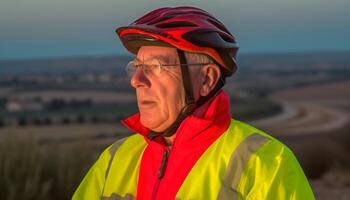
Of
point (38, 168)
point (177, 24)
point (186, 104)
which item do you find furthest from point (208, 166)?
point (38, 168)

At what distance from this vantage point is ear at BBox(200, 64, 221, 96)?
2.97 metres

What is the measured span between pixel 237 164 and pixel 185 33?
50cm

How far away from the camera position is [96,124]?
47.5 metres

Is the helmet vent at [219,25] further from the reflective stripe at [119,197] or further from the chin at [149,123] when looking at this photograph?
the reflective stripe at [119,197]

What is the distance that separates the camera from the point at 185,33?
2822mm

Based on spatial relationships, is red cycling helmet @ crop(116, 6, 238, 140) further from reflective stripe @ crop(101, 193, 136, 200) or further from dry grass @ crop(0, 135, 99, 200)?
dry grass @ crop(0, 135, 99, 200)

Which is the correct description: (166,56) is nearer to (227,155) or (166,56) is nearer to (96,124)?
(227,155)

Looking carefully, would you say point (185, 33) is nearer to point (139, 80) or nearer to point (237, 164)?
point (139, 80)

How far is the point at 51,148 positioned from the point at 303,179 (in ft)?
22.7

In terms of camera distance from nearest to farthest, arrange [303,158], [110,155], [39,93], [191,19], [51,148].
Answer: [191,19], [110,155], [51,148], [303,158], [39,93]

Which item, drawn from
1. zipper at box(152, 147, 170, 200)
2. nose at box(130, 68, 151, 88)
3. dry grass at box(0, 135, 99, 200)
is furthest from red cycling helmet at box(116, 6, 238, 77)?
dry grass at box(0, 135, 99, 200)

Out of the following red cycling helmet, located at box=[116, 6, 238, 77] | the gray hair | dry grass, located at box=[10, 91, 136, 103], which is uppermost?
red cycling helmet, located at box=[116, 6, 238, 77]

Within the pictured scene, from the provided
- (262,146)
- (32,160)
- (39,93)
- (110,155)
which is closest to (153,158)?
(110,155)

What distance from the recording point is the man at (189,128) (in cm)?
271
